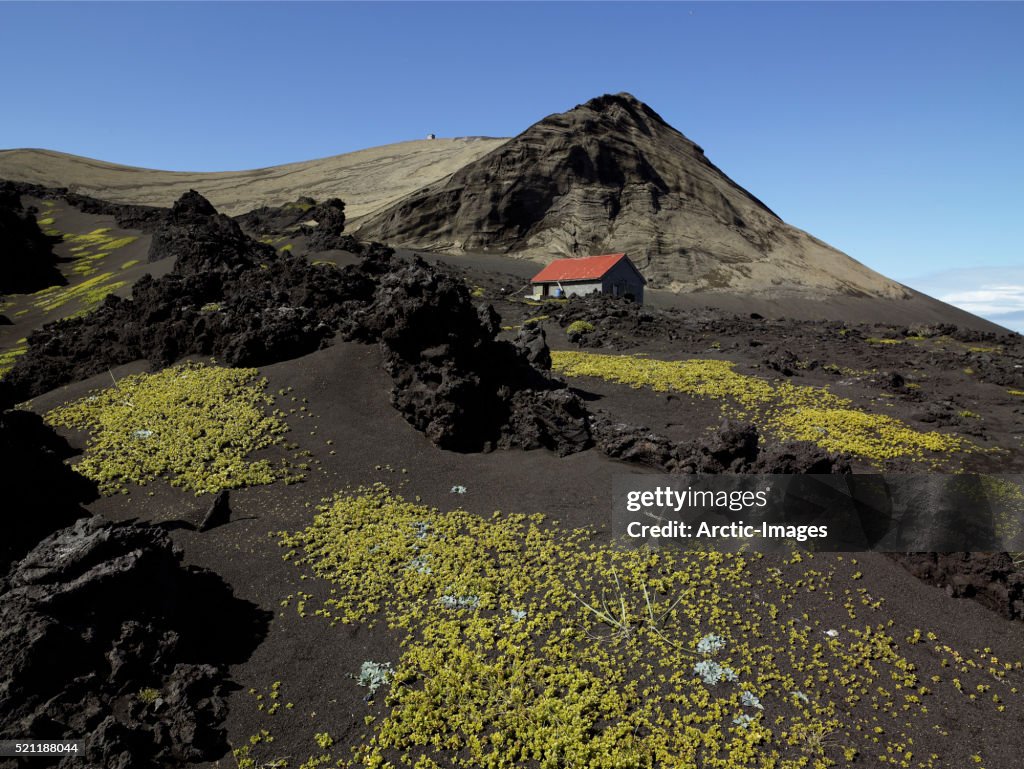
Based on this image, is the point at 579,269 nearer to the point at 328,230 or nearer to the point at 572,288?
the point at 572,288

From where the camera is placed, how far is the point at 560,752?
Result: 8.78 metres

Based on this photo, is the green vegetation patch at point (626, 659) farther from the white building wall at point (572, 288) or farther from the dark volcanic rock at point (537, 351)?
the white building wall at point (572, 288)

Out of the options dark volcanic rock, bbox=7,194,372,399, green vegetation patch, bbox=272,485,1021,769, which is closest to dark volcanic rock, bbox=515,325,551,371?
dark volcanic rock, bbox=7,194,372,399

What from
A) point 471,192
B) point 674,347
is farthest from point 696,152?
point 674,347

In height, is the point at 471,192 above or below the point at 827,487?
above

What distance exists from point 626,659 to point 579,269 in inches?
2275

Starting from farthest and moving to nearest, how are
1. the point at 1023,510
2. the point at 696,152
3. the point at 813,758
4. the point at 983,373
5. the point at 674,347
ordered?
the point at 696,152 < the point at 674,347 < the point at 983,373 < the point at 1023,510 < the point at 813,758

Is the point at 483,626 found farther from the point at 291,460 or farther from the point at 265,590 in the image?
A: the point at 291,460

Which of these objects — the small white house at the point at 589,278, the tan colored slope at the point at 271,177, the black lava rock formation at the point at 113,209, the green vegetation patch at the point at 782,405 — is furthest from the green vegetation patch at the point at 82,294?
the tan colored slope at the point at 271,177

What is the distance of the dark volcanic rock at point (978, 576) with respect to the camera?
1184 cm

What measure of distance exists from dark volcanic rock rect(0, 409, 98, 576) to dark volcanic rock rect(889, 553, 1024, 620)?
19417mm

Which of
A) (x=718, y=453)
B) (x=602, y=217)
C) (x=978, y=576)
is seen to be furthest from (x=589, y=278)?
(x=978, y=576)

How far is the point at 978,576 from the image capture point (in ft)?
40.5

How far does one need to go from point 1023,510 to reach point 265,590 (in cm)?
1925
